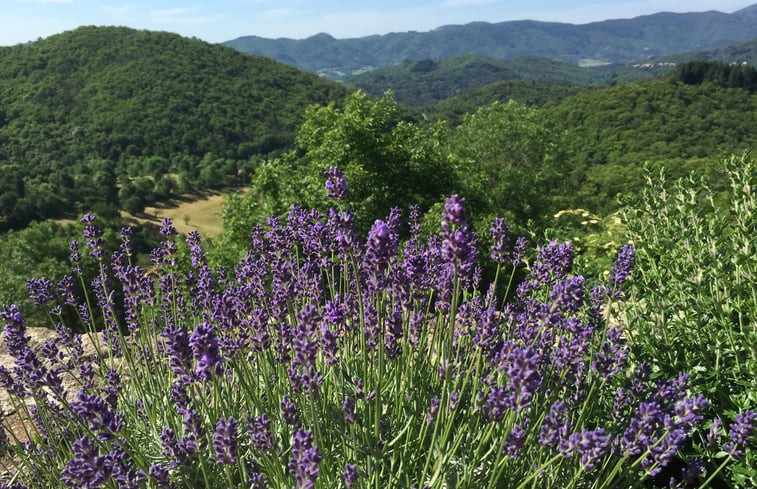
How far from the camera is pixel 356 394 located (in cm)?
281

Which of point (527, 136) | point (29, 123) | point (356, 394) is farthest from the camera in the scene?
point (29, 123)

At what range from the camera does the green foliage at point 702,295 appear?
3068 millimetres

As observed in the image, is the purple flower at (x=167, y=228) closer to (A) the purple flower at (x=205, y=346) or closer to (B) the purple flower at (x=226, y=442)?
(A) the purple flower at (x=205, y=346)

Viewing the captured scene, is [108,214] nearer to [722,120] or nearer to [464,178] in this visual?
[464,178]

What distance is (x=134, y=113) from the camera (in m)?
87.6

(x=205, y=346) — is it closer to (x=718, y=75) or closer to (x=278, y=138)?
(x=278, y=138)

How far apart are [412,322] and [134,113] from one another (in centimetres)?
9921

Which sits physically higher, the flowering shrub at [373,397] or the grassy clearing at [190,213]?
the flowering shrub at [373,397]

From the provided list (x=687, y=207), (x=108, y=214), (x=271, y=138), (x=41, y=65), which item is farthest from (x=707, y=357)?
(x=41, y=65)

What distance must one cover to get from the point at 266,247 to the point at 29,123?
100175 millimetres

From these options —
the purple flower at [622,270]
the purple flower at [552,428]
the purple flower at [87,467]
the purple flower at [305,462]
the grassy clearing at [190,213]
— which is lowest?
the grassy clearing at [190,213]

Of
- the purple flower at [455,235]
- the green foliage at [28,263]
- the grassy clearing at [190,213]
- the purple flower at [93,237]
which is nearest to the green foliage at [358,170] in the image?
the green foliage at [28,263]

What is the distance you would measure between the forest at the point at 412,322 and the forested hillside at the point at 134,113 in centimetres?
5361

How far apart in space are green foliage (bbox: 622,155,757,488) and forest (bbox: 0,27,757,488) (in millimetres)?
27
